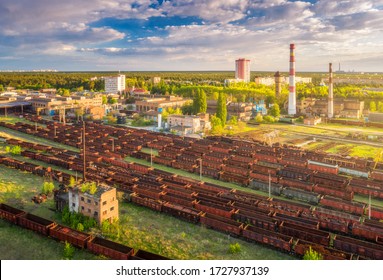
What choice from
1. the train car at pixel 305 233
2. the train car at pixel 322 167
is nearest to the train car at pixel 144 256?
the train car at pixel 305 233

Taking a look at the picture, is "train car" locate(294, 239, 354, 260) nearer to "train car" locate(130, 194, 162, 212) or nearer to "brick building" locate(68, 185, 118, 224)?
"train car" locate(130, 194, 162, 212)

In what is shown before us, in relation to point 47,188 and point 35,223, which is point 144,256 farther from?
point 47,188

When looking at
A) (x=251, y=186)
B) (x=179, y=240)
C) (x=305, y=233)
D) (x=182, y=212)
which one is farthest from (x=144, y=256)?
(x=251, y=186)

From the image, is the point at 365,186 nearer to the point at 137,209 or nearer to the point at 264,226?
the point at 264,226

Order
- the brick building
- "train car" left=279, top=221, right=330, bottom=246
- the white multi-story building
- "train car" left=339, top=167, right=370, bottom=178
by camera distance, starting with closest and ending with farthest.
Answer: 1. "train car" left=279, top=221, right=330, bottom=246
2. the brick building
3. "train car" left=339, top=167, right=370, bottom=178
4. the white multi-story building

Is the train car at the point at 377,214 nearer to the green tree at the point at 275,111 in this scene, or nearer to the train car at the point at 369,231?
the train car at the point at 369,231

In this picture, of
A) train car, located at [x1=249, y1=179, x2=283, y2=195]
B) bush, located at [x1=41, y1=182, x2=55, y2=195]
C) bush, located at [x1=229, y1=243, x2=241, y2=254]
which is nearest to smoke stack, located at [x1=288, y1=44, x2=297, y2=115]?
train car, located at [x1=249, y1=179, x2=283, y2=195]

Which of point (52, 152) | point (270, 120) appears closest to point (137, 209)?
point (52, 152)
